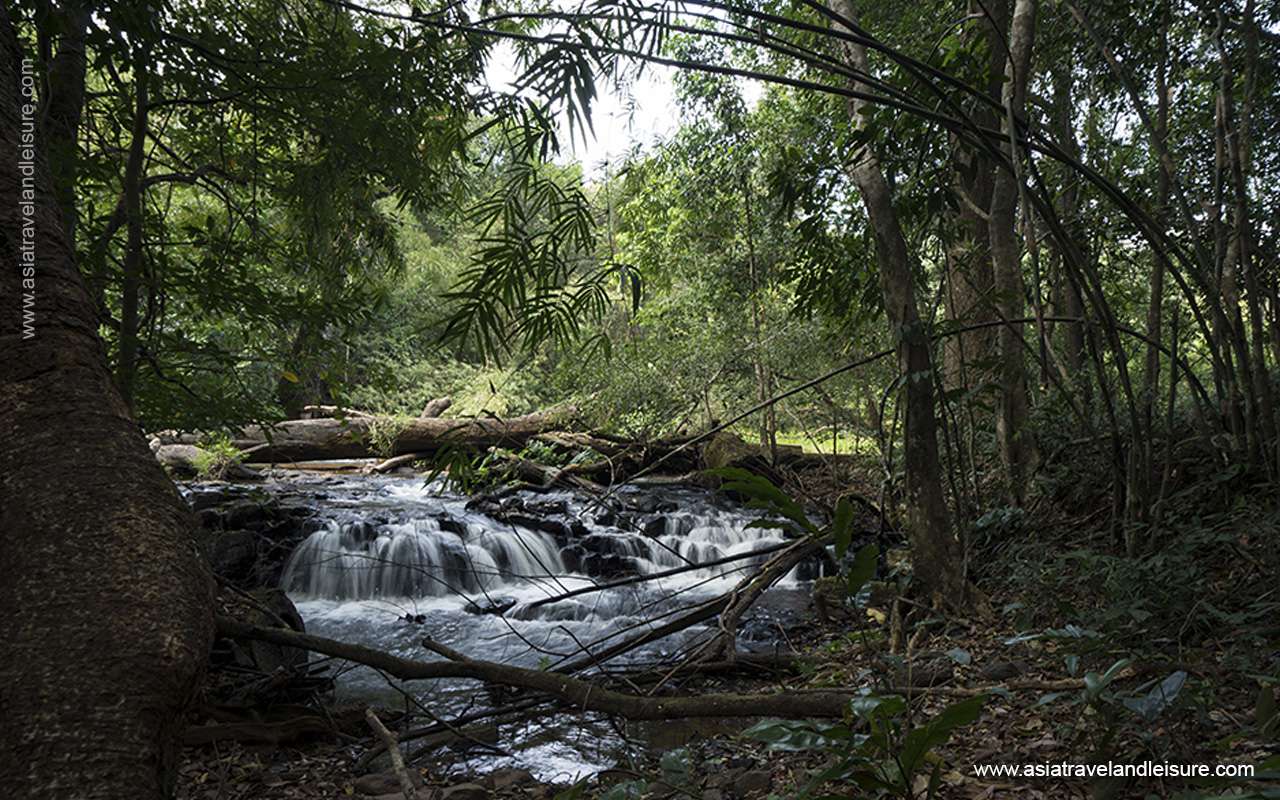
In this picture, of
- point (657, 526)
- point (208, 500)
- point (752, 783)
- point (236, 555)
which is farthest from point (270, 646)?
point (657, 526)

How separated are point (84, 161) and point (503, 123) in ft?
6.72

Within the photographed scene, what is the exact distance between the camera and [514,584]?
7.16 m

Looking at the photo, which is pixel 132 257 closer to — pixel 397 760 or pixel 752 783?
pixel 397 760

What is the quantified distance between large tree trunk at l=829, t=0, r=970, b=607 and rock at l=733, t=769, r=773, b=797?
168 cm

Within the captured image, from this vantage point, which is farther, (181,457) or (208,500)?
(181,457)

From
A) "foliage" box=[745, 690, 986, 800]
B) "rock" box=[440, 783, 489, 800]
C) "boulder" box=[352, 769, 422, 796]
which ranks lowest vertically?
"boulder" box=[352, 769, 422, 796]

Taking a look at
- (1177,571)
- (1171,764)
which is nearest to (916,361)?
(1177,571)

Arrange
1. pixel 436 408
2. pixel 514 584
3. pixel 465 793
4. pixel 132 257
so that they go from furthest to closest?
pixel 436 408
pixel 514 584
pixel 132 257
pixel 465 793

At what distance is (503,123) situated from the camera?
211 cm

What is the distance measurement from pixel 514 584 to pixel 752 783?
5090 millimetres

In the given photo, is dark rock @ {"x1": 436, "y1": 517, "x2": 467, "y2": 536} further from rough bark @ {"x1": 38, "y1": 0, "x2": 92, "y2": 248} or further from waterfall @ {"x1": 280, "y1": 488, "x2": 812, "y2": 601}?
rough bark @ {"x1": 38, "y1": 0, "x2": 92, "y2": 248}

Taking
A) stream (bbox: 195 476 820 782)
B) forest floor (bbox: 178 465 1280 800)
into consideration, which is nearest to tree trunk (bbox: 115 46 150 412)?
forest floor (bbox: 178 465 1280 800)

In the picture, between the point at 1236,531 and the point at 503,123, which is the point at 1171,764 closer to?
the point at 1236,531

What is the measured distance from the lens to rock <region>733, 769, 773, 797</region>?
233 cm
